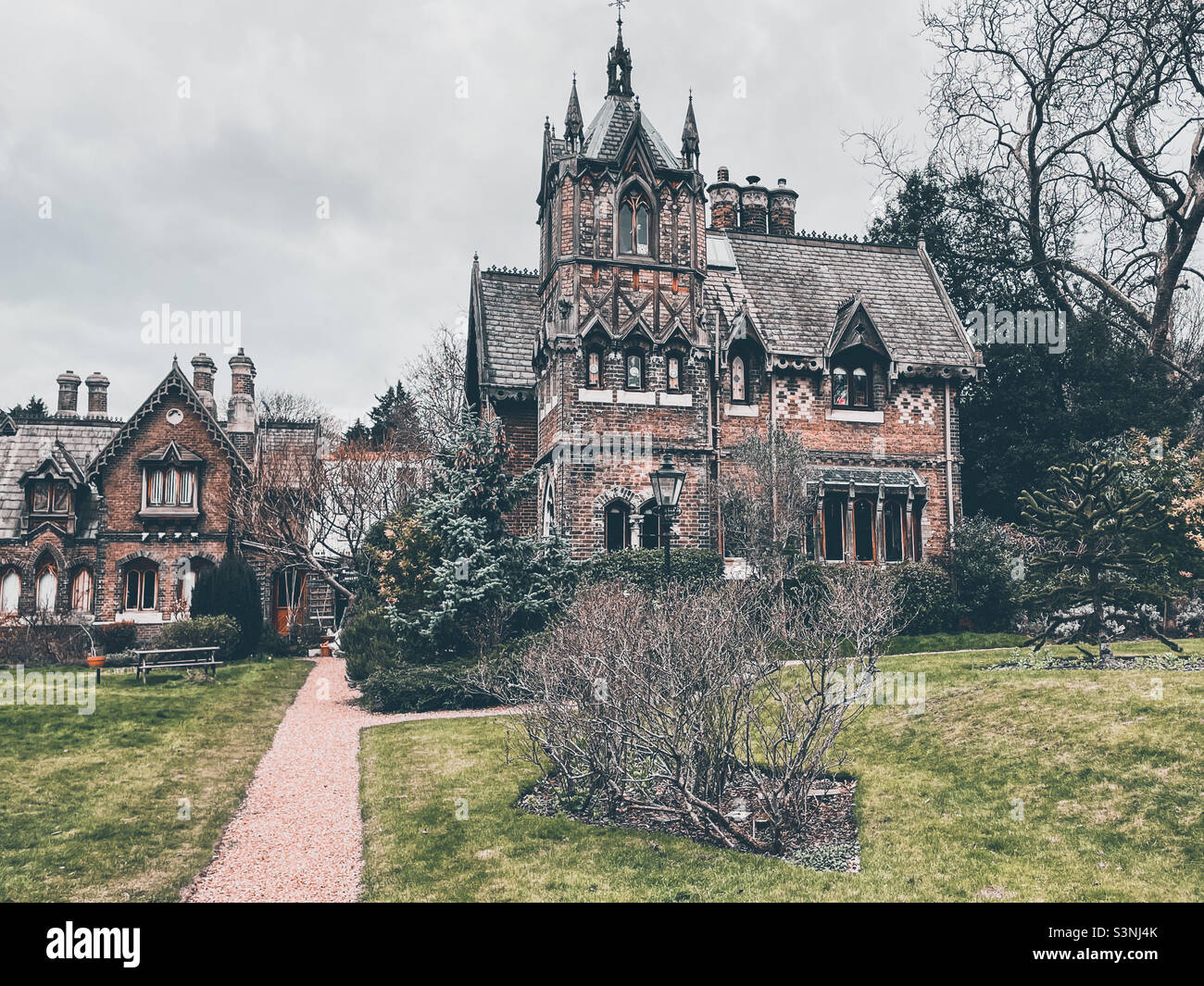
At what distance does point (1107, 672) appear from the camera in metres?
14.1

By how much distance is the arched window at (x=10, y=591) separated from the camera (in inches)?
1283

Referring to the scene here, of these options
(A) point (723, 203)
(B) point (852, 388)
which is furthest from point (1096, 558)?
(A) point (723, 203)

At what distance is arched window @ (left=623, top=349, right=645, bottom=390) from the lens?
80.7 ft

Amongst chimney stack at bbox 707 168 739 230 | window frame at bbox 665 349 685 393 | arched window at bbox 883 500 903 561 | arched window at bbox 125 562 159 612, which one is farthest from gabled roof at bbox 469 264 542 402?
arched window at bbox 125 562 159 612

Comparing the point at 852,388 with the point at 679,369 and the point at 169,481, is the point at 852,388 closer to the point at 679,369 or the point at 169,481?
the point at 679,369

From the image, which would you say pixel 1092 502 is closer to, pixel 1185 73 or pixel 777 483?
pixel 777 483

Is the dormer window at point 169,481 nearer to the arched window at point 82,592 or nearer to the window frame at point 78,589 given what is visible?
the window frame at point 78,589

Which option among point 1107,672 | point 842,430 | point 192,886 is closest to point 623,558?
point 842,430

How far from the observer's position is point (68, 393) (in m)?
40.1

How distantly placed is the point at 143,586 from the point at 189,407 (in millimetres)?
6690

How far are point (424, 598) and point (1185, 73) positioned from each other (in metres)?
26.6

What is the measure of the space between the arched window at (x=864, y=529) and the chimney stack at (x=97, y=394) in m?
31.3

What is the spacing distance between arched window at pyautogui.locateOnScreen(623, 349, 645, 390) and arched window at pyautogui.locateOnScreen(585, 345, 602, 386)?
0.72 meters

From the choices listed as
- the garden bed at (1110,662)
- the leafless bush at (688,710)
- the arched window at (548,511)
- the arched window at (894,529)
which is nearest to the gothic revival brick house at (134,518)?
the arched window at (548,511)
